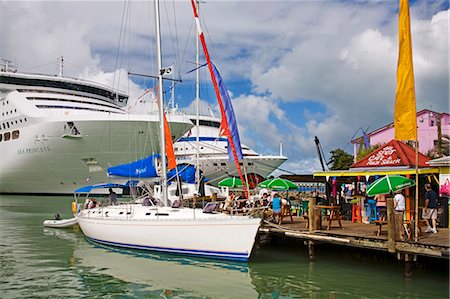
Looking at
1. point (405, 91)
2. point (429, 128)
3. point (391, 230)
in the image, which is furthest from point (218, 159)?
point (405, 91)

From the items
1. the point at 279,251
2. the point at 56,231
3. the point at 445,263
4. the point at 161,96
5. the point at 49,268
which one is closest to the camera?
the point at 445,263

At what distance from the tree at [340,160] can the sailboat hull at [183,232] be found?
40.9m

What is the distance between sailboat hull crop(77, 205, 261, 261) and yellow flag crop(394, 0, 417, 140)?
4.69 metres

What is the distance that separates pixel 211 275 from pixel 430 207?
6.15 meters

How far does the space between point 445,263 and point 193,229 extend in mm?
7196

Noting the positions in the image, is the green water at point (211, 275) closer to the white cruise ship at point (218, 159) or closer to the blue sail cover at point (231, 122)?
the blue sail cover at point (231, 122)

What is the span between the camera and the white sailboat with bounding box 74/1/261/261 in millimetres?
13148

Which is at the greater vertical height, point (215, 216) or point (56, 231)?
point (215, 216)

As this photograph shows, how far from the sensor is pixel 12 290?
10.8m

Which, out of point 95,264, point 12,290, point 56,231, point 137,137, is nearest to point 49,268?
point 95,264

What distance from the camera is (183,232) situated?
13.8m

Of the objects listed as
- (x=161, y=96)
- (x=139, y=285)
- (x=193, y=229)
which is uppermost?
(x=161, y=96)

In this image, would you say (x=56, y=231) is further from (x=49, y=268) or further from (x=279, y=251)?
(x=279, y=251)

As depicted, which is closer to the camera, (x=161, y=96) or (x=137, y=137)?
(x=161, y=96)
